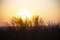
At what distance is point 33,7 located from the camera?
204 cm

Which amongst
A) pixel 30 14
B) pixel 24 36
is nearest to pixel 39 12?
pixel 30 14

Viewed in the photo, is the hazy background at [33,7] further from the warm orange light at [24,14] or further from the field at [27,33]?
the field at [27,33]

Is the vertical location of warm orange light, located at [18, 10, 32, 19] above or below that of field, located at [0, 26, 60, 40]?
above

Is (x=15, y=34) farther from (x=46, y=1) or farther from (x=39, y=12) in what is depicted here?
(x=46, y=1)

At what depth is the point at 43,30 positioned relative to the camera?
1991 millimetres

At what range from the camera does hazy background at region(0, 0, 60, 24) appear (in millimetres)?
2029

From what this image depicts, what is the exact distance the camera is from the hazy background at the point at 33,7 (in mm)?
2029

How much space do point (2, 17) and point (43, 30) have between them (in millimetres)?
672

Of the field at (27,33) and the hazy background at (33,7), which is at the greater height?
the hazy background at (33,7)

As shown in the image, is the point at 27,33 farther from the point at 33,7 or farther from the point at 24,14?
the point at 33,7

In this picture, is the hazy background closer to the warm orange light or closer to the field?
the warm orange light

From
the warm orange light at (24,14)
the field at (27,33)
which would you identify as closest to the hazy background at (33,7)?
the warm orange light at (24,14)

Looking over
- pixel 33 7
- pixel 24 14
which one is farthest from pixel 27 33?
pixel 33 7

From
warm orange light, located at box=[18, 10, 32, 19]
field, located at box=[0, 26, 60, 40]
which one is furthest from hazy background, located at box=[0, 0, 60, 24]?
field, located at box=[0, 26, 60, 40]
